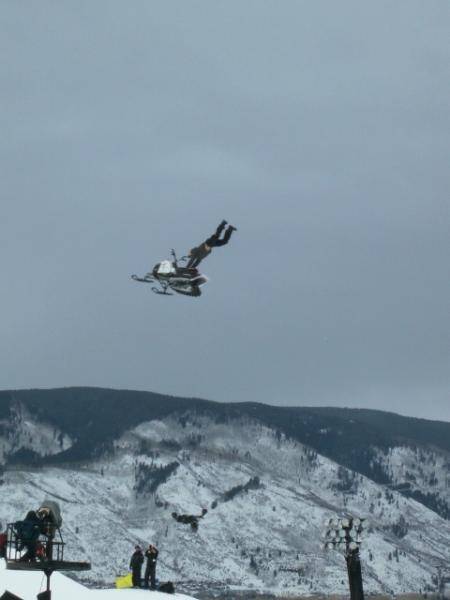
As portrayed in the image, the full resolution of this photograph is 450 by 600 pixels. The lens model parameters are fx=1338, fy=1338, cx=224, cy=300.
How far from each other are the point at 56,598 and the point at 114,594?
275 cm

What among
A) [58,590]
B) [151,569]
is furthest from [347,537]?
[58,590]

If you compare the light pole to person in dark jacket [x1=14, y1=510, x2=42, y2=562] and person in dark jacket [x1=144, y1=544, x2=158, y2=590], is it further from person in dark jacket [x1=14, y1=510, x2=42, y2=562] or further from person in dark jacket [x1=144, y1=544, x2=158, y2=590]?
person in dark jacket [x1=14, y1=510, x2=42, y2=562]

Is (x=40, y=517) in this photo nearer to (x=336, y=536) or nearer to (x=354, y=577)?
(x=354, y=577)

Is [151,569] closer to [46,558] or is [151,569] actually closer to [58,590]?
[58,590]

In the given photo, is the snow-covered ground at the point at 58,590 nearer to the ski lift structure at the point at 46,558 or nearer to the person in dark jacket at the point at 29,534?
the ski lift structure at the point at 46,558

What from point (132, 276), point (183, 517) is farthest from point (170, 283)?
point (183, 517)

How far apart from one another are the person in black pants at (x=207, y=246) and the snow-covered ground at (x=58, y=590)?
1706 cm

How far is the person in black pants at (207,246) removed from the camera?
49812mm

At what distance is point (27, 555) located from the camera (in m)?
45.8

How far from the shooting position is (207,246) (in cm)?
5088

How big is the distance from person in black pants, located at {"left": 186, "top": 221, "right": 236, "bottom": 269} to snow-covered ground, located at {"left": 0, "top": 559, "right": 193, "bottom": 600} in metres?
17.1

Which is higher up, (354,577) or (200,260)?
(200,260)

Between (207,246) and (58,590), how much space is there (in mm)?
20863

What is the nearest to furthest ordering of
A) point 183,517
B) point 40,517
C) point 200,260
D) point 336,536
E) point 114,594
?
point 40,517, point 200,260, point 114,594, point 336,536, point 183,517
